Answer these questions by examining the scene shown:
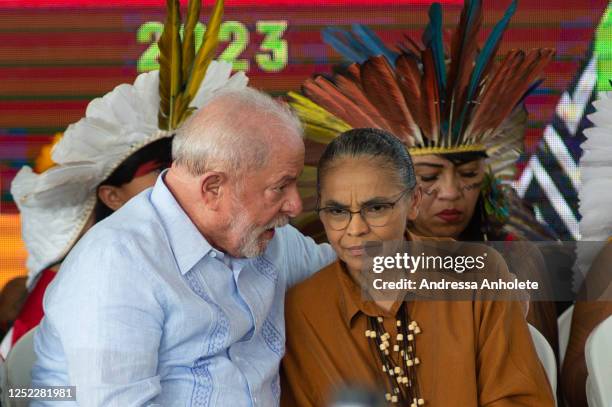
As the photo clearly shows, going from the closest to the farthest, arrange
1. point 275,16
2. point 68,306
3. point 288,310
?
point 68,306, point 288,310, point 275,16

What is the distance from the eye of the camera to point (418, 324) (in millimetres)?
2072

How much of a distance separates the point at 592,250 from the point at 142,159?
1342mm

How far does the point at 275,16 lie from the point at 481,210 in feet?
2.83

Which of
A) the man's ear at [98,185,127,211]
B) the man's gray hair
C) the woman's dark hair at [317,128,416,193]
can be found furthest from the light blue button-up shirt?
the man's ear at [98,185,127,211]

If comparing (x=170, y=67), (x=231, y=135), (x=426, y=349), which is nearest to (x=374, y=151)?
(x=231, y=135)

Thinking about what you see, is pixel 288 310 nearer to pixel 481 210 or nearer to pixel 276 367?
pixel 276 367

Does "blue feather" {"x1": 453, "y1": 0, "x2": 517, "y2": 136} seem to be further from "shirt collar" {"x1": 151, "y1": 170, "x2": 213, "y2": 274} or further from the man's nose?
"shirt collar" {"x1": 151, "y1": 170, "x2": 213, "y2": 274}

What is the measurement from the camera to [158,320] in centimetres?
187

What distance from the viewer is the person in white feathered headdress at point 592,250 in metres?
2.37

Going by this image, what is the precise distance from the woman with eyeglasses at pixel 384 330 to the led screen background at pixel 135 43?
0.71 m

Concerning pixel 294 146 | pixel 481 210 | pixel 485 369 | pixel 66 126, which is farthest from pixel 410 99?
pixel 66 126

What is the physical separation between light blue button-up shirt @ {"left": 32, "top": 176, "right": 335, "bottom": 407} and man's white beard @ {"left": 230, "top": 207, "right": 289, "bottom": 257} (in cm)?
5

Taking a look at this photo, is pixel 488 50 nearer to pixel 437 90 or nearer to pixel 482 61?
pixel 482 61

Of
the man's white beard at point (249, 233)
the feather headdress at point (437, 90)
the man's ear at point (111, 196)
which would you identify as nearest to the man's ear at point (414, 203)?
the man's white beard at point (249, 233)
